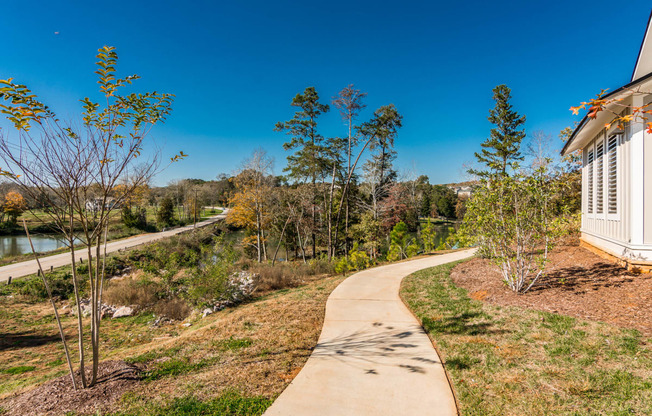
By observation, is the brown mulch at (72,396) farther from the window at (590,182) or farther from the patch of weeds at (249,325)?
the window at (590,182)

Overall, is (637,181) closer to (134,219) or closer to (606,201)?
(606,201)

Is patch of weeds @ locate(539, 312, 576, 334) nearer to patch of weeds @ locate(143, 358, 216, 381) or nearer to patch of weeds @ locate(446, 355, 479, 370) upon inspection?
patch of weeds @ locate(446, 355, 479, 370)

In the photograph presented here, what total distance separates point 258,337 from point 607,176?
28.4 feet

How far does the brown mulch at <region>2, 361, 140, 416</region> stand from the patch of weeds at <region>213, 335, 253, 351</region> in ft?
3.61

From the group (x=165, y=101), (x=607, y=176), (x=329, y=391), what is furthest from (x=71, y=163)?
(x=607, y=176)

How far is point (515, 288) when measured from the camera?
6.19 meters

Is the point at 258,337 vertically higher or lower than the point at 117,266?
higher

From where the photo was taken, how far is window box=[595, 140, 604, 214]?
821 centimetres

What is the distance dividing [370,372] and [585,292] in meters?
4.42

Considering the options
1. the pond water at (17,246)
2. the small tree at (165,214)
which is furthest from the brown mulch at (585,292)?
the small tree at (165,214)

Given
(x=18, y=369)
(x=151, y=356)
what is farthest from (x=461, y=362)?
(x=18, y=369)

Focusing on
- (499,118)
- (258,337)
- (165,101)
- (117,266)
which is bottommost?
(117,266)

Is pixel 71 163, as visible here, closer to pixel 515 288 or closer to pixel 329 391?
pixel 329 391

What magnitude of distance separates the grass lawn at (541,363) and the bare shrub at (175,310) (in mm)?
7113
